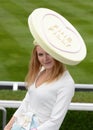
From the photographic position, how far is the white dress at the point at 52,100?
170 inches

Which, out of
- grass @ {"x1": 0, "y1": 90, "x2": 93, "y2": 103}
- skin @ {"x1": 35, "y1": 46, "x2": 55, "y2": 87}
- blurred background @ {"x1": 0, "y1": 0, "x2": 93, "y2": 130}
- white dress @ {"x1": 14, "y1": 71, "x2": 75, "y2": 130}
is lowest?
blurred background @ {"x1": 0, "y1": 0, "x2": 93, "y2": 130}

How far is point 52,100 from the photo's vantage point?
440 centimetres

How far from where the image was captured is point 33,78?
4590 millimetres

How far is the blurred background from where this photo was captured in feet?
24.6

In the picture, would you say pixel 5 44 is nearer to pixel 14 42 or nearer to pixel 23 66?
pixel 14 42

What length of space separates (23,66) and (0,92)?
2.74m

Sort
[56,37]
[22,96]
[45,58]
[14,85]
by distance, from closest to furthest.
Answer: [56,37], [45,58], [22,96], [14,85]

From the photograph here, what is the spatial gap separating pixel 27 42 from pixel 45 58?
871 cm

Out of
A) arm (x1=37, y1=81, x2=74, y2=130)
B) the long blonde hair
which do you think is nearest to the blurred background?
the long blonde hair

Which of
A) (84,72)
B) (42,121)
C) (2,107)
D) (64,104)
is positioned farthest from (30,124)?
(84,72)

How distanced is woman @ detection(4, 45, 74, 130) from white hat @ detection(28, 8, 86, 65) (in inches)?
6.8

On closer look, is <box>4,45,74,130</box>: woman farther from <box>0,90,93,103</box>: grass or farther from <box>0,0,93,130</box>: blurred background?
<box>0,90,93,103</box>: grass

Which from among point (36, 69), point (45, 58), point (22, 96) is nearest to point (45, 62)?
point (45, 58)

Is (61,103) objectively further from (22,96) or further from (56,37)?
(22,96)
